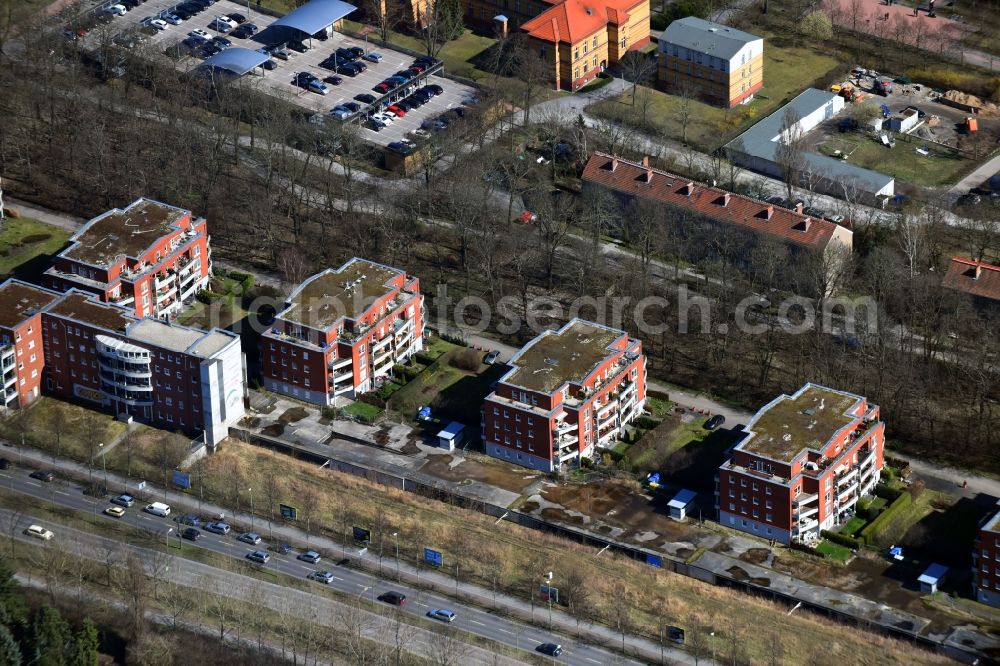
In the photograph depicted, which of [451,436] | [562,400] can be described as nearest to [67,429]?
[451,436]

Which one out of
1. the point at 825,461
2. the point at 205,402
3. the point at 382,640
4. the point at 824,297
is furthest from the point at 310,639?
the point at 824,297

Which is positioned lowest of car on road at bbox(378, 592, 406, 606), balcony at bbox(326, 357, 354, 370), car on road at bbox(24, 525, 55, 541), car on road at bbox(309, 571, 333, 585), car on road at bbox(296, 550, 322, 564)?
car on road at bbox(378, 592, 406, 606)

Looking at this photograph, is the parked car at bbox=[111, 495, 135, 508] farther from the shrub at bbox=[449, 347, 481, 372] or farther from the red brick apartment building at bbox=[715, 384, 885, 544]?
the red brick apartment building at bbox=[715, 384, 885, 544]

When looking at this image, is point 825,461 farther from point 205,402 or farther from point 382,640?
point 205,402

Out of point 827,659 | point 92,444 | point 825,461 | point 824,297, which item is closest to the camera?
point 827,659

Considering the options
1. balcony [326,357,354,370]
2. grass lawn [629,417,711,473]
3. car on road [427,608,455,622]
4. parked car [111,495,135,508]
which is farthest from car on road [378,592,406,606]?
balcony [326,357,354,370]

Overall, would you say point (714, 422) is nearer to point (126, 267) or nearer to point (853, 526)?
point (853, 526)
